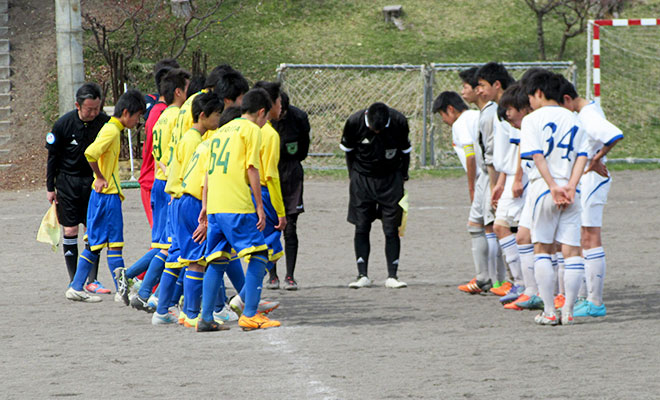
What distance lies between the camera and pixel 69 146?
9.40m

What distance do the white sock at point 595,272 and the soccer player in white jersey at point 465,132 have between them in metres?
1.40

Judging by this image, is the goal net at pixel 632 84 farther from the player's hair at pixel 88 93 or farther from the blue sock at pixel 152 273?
the blue sock at pixel 152 273

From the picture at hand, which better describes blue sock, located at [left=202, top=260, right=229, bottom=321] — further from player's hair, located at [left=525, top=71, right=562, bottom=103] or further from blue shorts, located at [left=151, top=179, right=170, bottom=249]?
player's hair, located at [left=525, top=71, right=562, bottom=103]

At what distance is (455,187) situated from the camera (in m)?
17.2

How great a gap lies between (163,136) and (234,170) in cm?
157

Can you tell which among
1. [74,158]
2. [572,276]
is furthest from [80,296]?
[572,276]

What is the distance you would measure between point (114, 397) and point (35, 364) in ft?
3.86

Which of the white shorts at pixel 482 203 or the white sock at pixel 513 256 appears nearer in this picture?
the white sock at pixel 513 256

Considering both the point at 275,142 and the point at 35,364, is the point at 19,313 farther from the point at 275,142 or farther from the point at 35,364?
the point at 275,142

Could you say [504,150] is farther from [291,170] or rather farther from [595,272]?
[291,170]

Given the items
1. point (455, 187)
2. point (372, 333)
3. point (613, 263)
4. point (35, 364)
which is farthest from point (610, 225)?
point (35, 364)

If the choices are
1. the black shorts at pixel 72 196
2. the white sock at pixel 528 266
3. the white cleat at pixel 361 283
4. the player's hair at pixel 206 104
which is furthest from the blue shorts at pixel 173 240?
the white sock at pixel 528 266

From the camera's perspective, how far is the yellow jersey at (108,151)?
28.8 ft

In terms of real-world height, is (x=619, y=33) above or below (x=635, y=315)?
above
